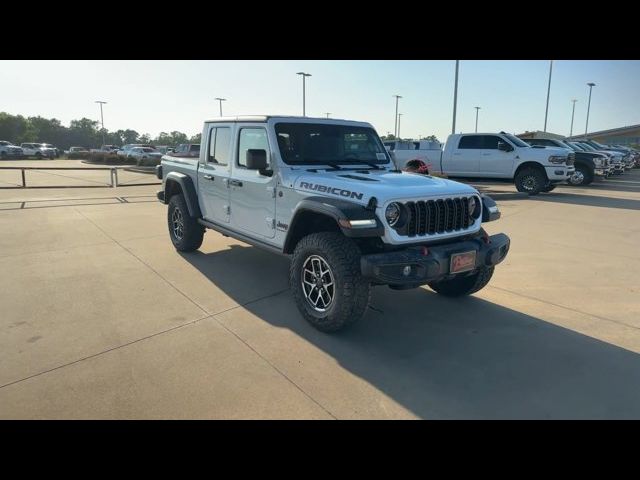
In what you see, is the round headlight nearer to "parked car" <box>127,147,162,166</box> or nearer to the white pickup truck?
the white pickup truck

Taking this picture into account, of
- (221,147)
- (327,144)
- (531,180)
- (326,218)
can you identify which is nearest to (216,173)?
(221,147)

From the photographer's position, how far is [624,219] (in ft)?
31.3

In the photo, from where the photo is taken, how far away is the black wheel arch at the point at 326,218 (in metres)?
3.33

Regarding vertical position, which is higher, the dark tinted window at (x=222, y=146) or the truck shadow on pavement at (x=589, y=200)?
the dark tinted window at (x=222, y=146)

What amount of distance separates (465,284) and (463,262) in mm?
1052

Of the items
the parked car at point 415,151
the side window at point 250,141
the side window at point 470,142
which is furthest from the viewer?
the parked car at point 415,151

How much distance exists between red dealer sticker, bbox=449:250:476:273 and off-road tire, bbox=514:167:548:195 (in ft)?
37.7

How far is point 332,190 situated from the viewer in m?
3.71

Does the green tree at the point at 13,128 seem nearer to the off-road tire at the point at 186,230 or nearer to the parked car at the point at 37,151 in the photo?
the parked car at the point at 37,151

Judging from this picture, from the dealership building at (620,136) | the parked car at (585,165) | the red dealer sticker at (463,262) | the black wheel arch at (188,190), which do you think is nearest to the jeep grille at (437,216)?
the red dealer sticker at (463,262)

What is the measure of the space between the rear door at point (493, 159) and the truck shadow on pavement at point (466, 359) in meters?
10.7

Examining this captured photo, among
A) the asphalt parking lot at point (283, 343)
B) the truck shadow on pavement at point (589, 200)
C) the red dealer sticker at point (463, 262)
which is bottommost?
the asphalt parking lot at point (283, 343)
